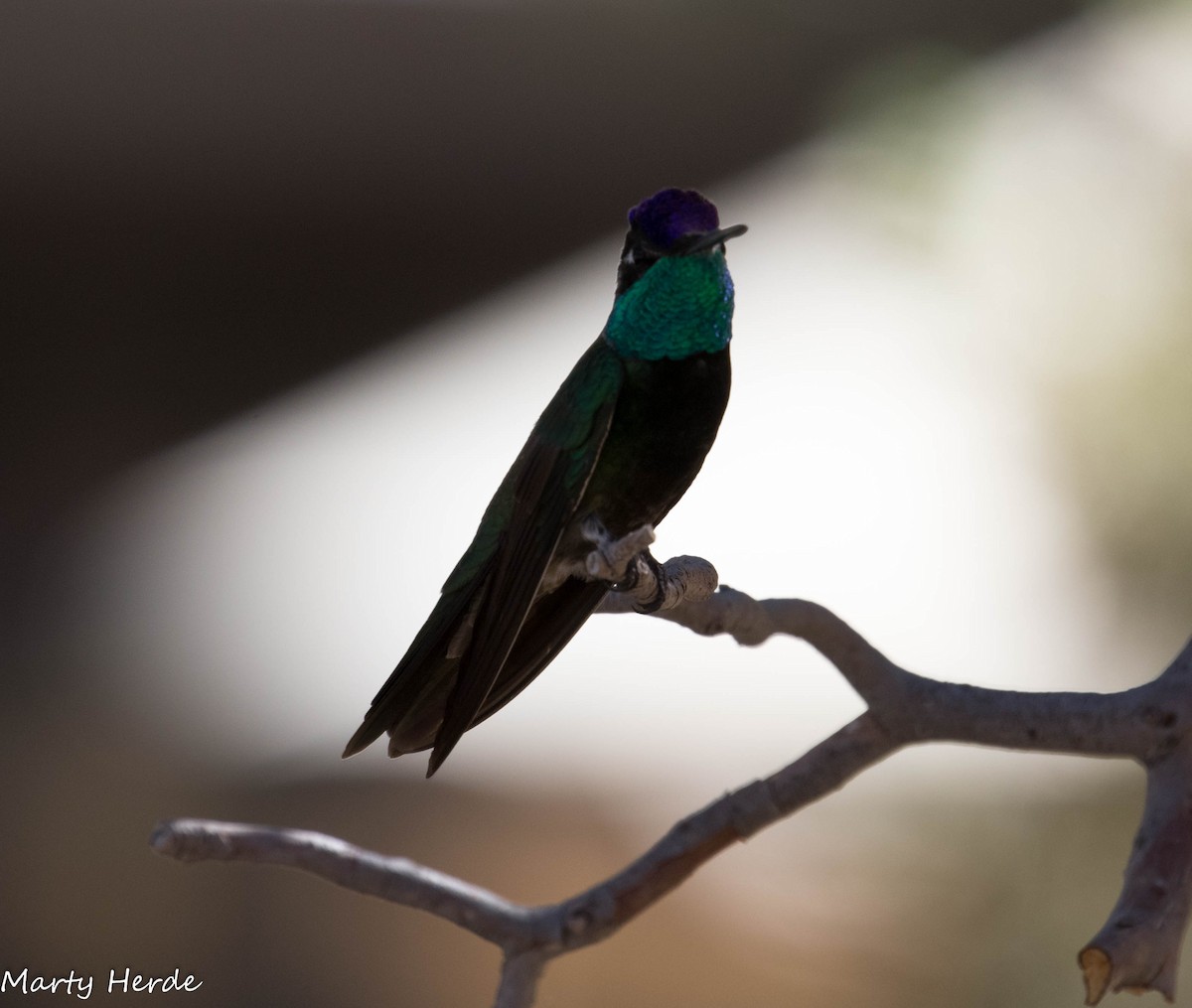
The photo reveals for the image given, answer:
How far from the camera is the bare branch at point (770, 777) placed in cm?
101

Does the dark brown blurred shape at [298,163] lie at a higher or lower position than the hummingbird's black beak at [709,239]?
higher

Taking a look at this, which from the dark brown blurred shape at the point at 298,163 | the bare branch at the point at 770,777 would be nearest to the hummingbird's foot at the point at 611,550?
the bare branch at the point at 770,777

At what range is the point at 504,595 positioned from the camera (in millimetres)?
1029

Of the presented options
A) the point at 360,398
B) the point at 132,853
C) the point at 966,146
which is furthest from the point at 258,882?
the point at 966,146

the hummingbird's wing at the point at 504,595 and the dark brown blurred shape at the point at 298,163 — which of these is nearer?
the hummingbird's wing at the point at 504,595

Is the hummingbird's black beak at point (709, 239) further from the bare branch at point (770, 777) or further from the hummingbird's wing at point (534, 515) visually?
the bare branch at point (770, 777)

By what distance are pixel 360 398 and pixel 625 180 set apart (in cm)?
90

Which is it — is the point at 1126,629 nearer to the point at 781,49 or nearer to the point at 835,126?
the point at 835,126

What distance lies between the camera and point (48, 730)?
271 centimetres

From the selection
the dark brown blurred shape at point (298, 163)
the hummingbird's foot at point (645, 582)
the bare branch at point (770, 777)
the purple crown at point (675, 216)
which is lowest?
the bare branch at point (770, 777)

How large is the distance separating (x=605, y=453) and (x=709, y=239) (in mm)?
198

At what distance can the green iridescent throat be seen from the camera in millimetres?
1068

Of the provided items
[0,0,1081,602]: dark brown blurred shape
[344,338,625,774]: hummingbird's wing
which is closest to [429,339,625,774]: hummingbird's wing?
[344,338,625,774]: hummingbird's wing

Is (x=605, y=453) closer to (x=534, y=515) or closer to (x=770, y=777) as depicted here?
(x=534, y=515)
